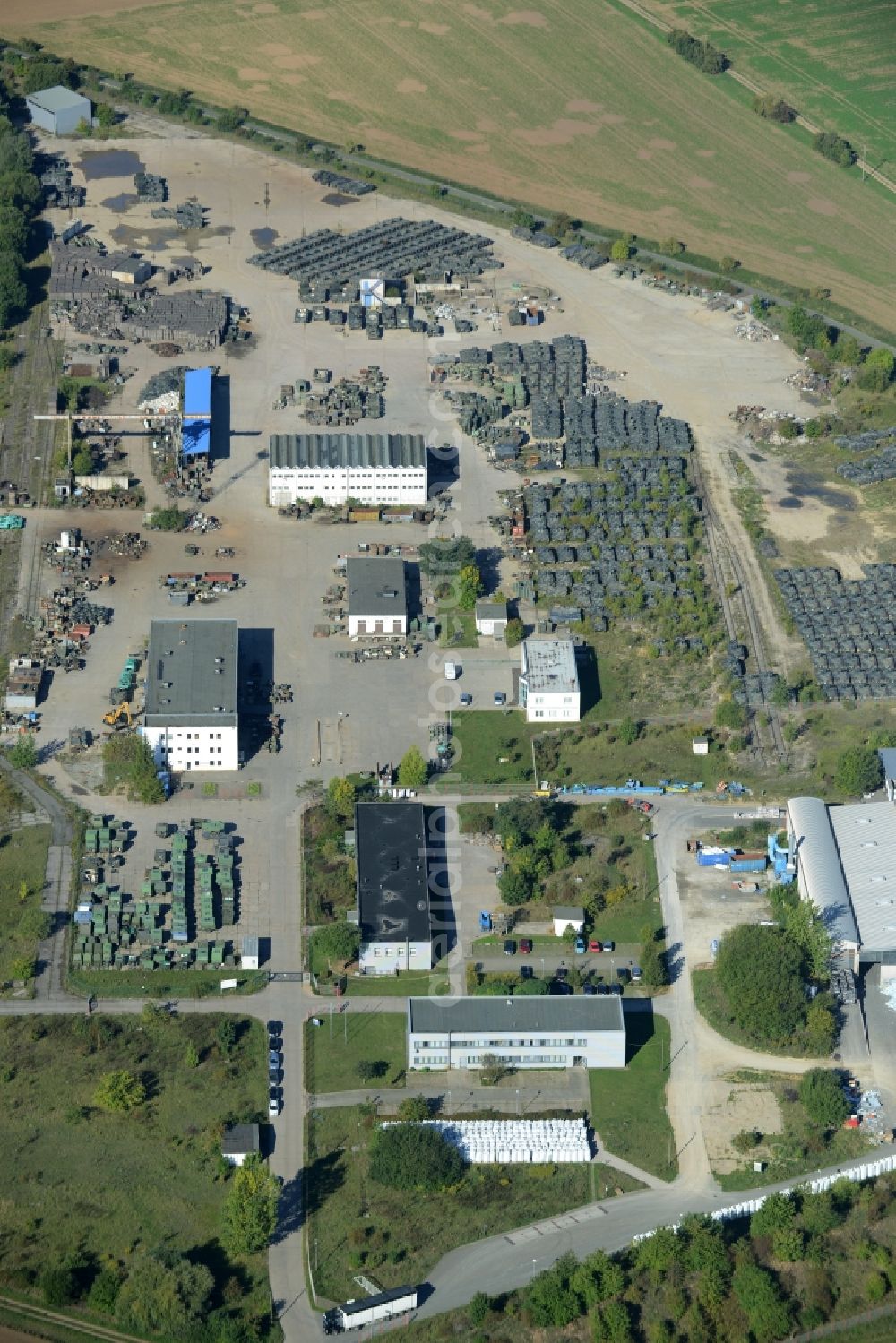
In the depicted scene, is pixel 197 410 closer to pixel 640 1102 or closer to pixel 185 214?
pixel 185 214

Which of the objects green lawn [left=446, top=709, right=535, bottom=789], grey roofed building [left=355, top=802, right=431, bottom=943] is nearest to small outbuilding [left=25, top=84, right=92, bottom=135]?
green lawn [left=446, top=709, right=535, bottom=789]

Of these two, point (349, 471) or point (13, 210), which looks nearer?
point (349, 471)

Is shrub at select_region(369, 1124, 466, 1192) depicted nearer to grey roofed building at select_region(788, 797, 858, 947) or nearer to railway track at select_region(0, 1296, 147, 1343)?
railway track at select_region(0, 1296, 147, 1343)

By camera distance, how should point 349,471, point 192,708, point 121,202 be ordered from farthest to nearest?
point 121,202 < point 349,471 < point 192,708

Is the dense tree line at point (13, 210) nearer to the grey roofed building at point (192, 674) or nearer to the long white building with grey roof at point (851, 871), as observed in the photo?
the grey roofed building at point (192, 674)

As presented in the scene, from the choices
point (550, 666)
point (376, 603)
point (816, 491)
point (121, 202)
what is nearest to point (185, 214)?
point (121, 202)

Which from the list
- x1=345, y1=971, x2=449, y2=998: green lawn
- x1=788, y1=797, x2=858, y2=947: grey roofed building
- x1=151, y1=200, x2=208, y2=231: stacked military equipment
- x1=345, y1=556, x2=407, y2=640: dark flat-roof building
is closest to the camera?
x1=345, y1=971, x2=449, y2=998: green lawn
